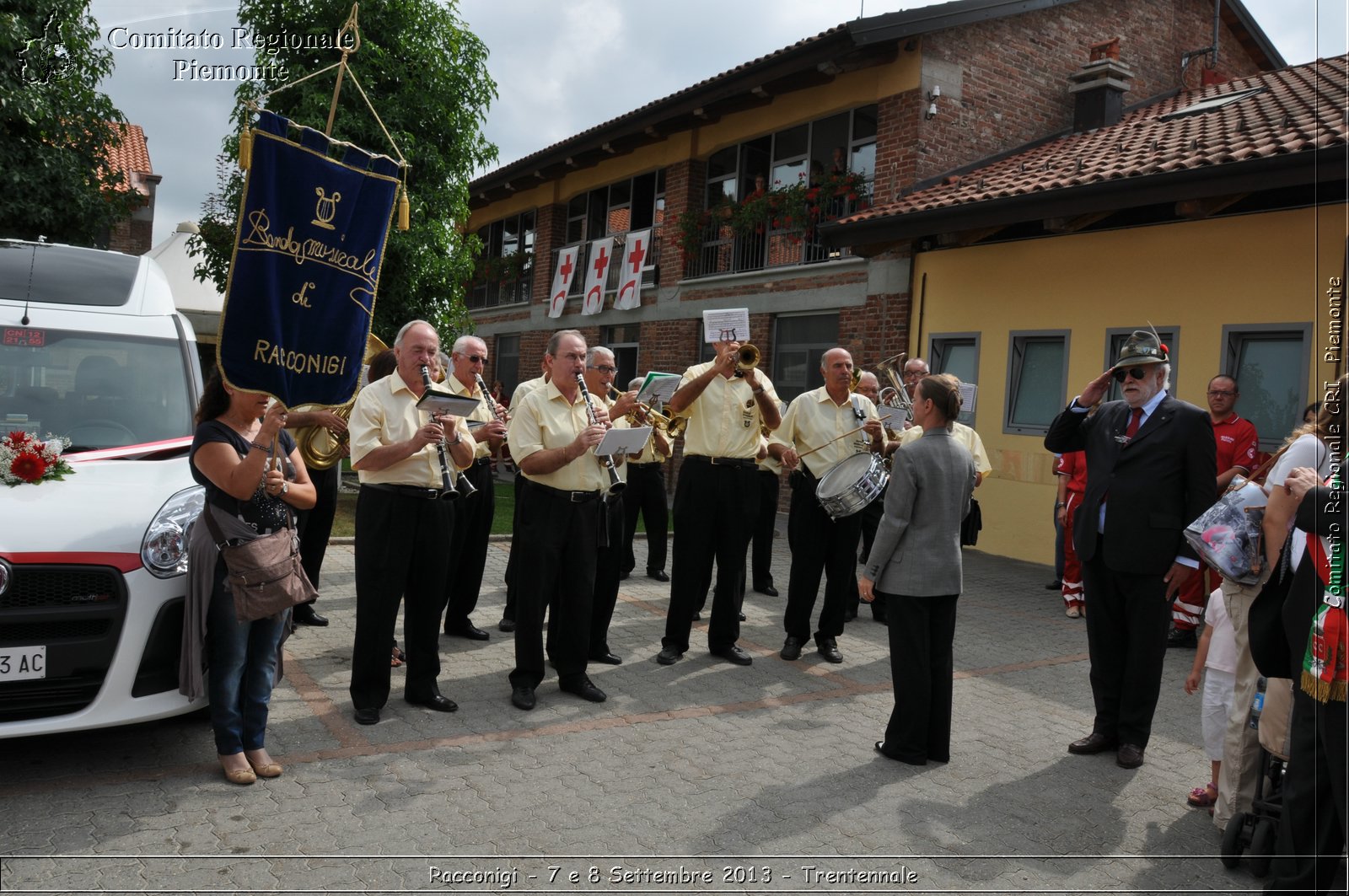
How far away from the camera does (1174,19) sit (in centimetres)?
1761

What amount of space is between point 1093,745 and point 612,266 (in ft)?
55.6

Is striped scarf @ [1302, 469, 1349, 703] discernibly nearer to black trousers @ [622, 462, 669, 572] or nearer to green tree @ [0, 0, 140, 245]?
black trousers @ [622, 462, 669, 572]

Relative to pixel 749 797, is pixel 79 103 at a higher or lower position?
higher

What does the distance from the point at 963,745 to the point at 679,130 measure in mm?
15768

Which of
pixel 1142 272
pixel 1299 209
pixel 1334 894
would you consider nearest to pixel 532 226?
pixel 1142 272

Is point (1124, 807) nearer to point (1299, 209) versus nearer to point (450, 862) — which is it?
point (450, 862)

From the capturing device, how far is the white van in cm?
406

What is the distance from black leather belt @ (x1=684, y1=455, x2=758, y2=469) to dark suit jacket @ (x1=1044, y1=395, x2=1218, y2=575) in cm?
236

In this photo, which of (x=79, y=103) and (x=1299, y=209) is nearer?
(x=1299, y=209)

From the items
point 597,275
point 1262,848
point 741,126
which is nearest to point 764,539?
point 1262,848

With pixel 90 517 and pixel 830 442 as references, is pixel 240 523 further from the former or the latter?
pixel 830 442

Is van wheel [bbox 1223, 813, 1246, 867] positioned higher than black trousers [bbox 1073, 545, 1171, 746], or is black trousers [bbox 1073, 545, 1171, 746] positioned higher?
black trousers [bbox 1073, 545, 1171, 746]

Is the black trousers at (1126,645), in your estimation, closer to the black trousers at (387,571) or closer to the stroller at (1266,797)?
the stroller at (1266,797)

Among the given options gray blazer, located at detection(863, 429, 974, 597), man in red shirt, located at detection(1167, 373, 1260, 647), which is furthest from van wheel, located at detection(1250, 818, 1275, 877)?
man in red shirt, located at detection(1167, 373, 1260, 647)
